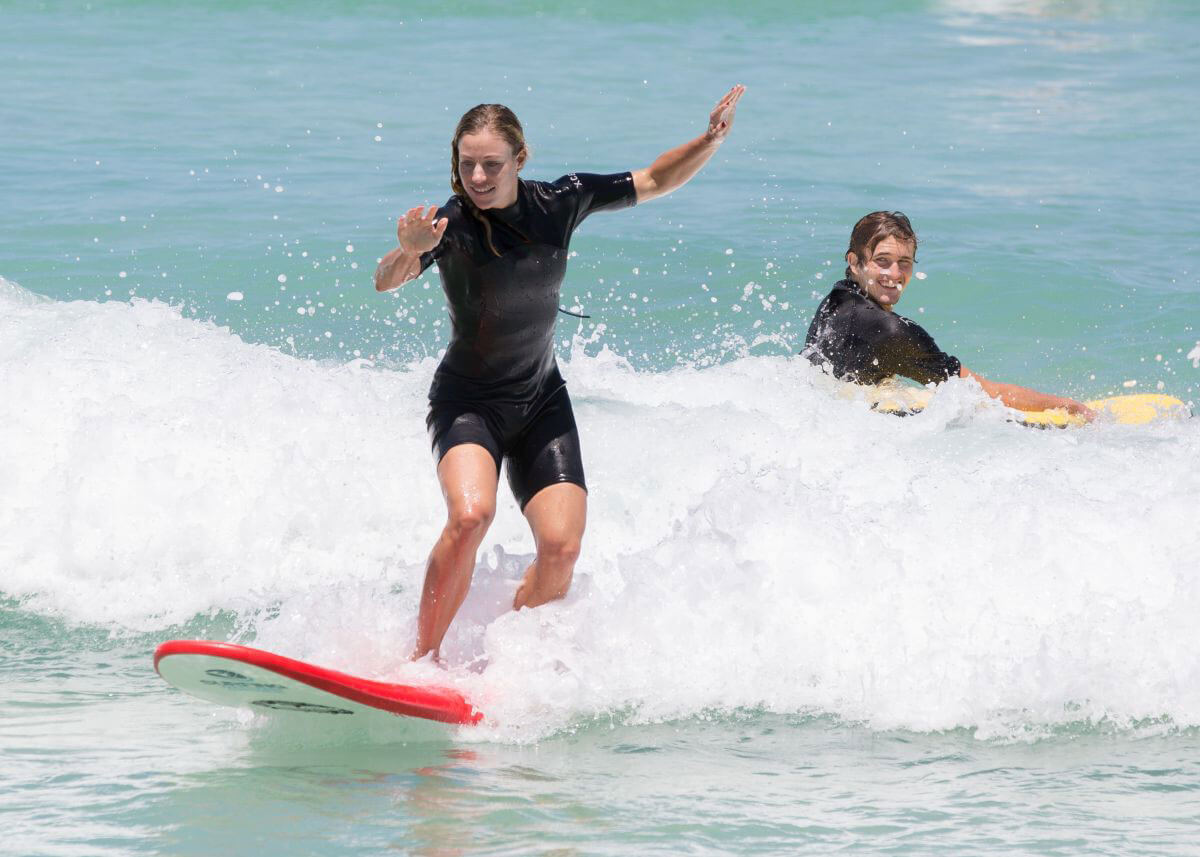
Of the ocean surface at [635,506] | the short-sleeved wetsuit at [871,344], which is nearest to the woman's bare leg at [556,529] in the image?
the ocean surface at [635,506]

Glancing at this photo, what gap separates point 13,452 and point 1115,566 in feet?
16.4

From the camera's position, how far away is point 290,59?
18.5 metres

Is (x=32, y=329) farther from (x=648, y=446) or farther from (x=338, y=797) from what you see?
(x=338, y=797)

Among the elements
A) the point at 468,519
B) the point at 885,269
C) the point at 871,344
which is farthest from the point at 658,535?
the point at 468,519

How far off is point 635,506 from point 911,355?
1.48m

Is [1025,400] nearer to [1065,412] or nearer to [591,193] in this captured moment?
[1065,412]

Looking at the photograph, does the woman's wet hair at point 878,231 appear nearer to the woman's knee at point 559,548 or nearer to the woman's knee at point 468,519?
the woman's knee at point 559,548

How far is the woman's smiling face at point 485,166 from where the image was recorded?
488 cm

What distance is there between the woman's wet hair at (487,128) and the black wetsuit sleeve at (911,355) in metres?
2.91

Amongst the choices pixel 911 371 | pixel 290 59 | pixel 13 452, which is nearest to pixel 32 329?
pixel 13 452

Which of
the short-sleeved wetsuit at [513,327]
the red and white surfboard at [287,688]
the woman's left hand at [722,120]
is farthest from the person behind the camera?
the woman's left hand at [722,120]

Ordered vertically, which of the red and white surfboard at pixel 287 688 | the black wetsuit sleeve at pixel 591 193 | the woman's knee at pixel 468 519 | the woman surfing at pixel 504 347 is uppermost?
the black wetsuit sleeve at pixel 591 193

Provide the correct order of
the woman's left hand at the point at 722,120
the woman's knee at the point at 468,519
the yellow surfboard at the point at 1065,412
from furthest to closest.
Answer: the yellow surfboard at the point at 1065,412 < the woman's left hand at the point at 722,120 < the woman's knee at the point at 468,519

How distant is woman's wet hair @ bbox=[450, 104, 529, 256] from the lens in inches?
192
